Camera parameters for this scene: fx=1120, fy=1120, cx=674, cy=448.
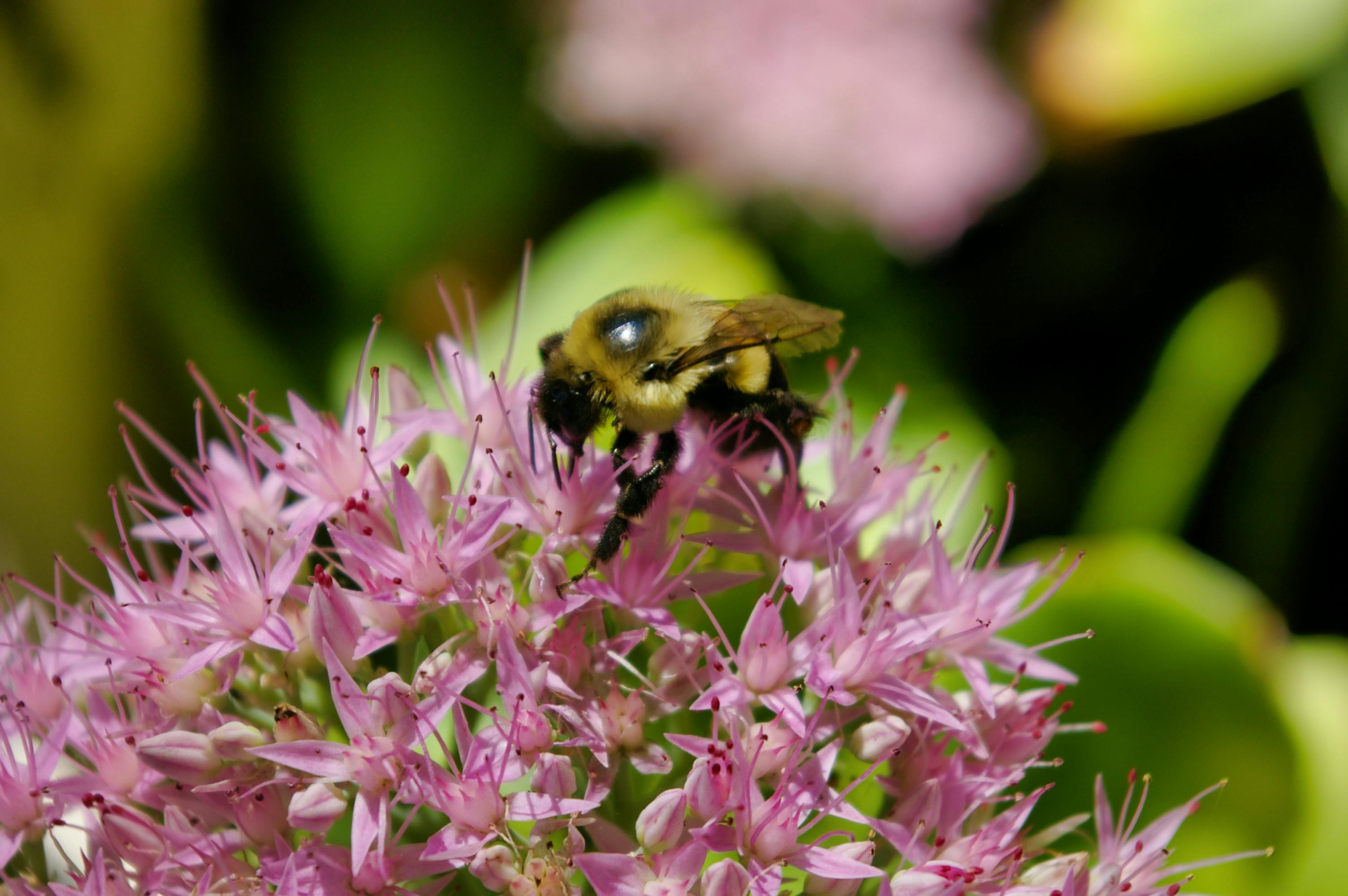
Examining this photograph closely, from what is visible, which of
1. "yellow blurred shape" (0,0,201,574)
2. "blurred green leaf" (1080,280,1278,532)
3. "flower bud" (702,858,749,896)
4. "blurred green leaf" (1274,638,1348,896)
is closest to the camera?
"flower bud" (702,858,749,896)

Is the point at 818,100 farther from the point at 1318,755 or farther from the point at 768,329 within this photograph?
the point at 1318,755

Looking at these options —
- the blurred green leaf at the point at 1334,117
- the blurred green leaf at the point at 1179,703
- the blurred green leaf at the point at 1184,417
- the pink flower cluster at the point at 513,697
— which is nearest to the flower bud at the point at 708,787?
the pink flower cluster at the point at 513,697

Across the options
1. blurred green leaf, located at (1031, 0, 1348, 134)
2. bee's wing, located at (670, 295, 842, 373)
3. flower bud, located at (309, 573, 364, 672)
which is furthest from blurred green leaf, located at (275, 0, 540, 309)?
flower bud, located at (309, 573, 364, 672)

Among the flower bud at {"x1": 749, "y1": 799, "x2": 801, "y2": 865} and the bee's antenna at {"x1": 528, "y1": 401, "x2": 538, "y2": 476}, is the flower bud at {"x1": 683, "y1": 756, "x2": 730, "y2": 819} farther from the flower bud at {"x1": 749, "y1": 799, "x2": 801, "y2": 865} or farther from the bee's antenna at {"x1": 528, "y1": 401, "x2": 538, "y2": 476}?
the bee's antenna at {"x1": 528, "y1": 401, "x2": 538, "y2": 476}

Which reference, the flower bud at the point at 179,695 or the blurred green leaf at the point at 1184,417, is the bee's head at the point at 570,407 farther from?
the blurred green leaf at the point at 1184,417

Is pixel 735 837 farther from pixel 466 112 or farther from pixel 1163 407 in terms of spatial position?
pixel 466 112

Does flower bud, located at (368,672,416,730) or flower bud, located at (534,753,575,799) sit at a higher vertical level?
flower bud, located at (368,672,416,730)

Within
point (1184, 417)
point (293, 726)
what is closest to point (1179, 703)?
point (1184, 417)
